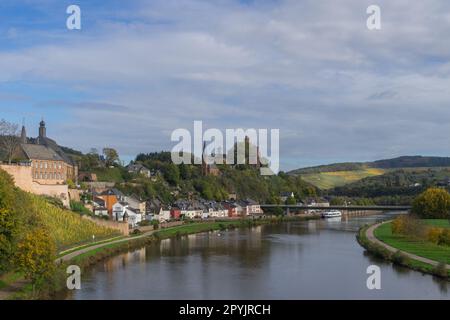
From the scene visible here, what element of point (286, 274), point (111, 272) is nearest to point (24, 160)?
point (111, 272)

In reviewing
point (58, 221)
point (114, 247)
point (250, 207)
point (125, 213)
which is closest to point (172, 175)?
point (250, 207)

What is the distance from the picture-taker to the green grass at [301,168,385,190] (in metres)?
158

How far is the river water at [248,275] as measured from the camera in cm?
2248

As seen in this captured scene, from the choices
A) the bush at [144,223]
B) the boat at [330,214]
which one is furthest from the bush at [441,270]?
the boat at [330,214]

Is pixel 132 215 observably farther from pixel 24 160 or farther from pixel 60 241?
pixel 60 241

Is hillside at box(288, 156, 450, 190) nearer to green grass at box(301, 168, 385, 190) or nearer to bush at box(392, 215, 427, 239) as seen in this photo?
green grass at box(301, 168, 385, 190)

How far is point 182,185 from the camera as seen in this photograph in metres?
76.6

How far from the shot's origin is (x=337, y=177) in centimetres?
17412

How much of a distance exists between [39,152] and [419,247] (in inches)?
1049

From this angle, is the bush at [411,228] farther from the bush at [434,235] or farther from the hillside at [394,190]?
the hillside at [394,190]

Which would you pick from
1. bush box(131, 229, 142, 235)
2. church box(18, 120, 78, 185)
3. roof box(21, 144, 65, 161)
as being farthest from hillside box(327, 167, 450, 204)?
roof box(21, 144, 65, 161)

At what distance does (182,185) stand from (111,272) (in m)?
49.4

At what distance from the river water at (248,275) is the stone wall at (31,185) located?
24.1ft
